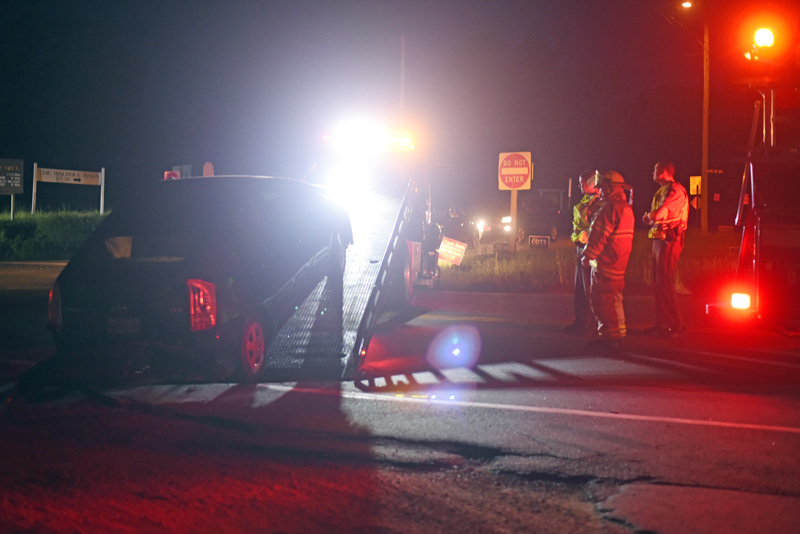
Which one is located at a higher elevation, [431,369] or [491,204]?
[491,204]

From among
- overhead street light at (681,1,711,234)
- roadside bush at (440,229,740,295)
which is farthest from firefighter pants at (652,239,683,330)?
overhead street light at (681,1,711,234)

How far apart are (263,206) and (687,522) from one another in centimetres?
486

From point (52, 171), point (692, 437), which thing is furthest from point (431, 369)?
point (52, 171)

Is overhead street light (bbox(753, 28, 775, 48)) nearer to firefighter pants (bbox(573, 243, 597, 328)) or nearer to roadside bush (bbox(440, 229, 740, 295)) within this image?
firefighter pants (bbox(573, 243, 597, 328))

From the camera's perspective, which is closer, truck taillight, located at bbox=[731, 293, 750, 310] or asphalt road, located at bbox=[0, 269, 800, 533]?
asphalt road, located at bbox=[0, 269, 800, 533]

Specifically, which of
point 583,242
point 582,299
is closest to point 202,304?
point 583,242

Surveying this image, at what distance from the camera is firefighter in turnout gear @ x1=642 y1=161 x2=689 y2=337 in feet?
32.6

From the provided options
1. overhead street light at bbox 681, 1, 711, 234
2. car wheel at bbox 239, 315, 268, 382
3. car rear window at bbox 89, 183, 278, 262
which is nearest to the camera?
car wheel at bbox 239, 315, 268, 382

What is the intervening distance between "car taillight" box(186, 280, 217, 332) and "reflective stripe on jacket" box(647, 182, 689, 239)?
572 centimetres

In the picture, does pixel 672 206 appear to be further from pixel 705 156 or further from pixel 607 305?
pixel 705 156

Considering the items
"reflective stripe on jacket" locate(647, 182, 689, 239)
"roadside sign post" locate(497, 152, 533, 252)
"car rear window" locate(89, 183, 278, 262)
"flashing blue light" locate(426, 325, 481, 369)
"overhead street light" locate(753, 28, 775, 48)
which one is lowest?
"flashing blue light" locate(426, 325, 481, 369)

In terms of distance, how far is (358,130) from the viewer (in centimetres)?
1498

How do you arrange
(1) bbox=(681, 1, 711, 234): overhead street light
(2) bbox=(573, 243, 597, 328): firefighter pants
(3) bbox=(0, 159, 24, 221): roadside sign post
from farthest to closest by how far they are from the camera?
(3) bbox=(0, 159, 24, 221): roadside sign post
(1) bbox=(681, 1, 711, 234): overhead street light
(2) bbox=(573, 243, 597, 328): firefighter pants

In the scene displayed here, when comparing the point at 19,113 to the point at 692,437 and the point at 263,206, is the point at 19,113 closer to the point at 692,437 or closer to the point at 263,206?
the point at 263,206
